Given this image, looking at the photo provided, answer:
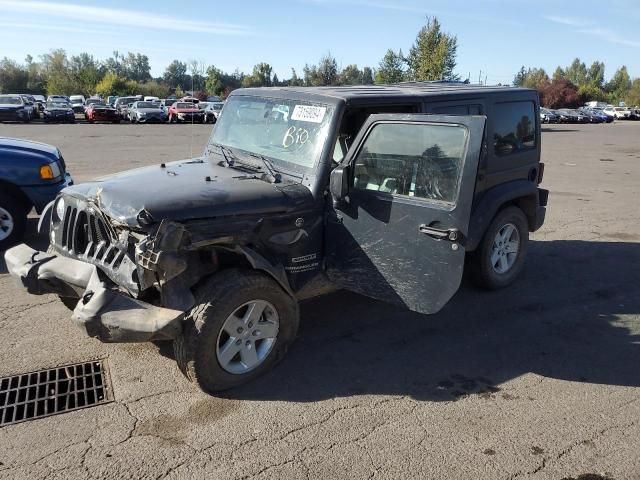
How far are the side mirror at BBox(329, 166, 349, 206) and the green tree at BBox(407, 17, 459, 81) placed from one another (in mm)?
34360

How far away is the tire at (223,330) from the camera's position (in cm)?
336

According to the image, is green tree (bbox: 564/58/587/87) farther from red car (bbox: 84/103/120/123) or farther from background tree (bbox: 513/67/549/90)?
red car (bbox: 84/103/120/123)

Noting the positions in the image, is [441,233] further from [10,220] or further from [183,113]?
[183,113]

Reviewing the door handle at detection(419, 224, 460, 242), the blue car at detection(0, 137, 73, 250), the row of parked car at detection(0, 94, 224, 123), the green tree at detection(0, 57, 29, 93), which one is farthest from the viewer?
the green tree at detection(0, 57, 29, 93)

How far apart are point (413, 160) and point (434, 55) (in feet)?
118

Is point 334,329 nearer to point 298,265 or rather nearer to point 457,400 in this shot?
point 298,265

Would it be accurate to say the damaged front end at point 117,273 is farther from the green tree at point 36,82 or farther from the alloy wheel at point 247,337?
the green tree at point 36,82

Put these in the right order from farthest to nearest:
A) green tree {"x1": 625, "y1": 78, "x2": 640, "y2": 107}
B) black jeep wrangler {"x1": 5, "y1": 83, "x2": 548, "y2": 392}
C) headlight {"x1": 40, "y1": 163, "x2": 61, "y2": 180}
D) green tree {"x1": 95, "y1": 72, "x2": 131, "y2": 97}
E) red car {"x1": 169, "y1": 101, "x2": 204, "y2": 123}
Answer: green tree {"x1": 625, "y1": 78, "x2": 640, "y2": 107} → green tree {"x1": 95, "y1": 72, "x2": 131, "y2": 97} → red car {"x1": 169, "y1": 101, "x2": 204, "y2": 123} → headlight {"x1": 40, "y1": 163, "x2": 61, "y2": 180} → black jeep wrangler {"x1": 5, "y1": 83, "x2": 548, "y2": 392}

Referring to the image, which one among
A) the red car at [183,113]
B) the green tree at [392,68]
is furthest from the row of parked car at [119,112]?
the green tree at [392,68]

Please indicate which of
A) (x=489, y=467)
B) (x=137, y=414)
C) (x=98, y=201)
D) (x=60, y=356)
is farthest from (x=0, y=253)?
(x=489, y=467)

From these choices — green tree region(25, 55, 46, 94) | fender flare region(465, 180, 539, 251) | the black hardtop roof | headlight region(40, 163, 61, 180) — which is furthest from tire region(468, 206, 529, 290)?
green tree region(25, 55, 46, 94)

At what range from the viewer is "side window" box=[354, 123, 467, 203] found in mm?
3648

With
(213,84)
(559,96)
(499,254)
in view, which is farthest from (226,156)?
(559,96)

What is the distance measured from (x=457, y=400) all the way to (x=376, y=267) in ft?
3.49
